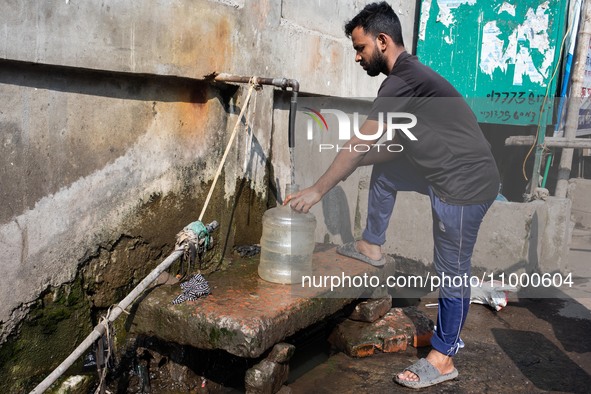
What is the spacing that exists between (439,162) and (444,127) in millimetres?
233

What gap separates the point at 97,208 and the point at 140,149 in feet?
1.57

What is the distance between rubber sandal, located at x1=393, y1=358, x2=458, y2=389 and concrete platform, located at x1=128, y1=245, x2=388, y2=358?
646 mm

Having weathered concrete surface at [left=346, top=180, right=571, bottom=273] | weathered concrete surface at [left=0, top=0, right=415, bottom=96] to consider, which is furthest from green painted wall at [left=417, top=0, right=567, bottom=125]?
weathered concrete surface at [left=0, top=0, right=415, bottom=96]

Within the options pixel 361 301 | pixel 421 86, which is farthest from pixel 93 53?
pixel 361 301

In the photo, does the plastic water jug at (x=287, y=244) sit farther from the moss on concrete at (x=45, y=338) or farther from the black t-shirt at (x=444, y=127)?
the moss on concrete at (x=45, y=338)

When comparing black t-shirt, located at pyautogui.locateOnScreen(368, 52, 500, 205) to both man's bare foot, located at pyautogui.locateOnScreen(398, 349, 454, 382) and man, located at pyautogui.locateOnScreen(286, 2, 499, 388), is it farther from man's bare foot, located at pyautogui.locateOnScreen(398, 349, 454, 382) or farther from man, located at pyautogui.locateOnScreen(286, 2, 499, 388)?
man's bare foot, located at pyautogui.locateOnScreen(398, 349, 454, 382)

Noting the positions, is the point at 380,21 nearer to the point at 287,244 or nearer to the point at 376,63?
the point at 376,63

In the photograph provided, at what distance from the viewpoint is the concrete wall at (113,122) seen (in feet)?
9.33

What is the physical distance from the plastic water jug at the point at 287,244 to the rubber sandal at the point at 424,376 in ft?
3.09

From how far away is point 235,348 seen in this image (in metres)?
3.07

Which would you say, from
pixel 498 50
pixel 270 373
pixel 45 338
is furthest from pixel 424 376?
pixel 498 50

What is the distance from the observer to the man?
3504 millimetres

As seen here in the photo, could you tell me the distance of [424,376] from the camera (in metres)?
3.53

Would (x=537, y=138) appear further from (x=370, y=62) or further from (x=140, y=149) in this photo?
(x=140, y=149)
